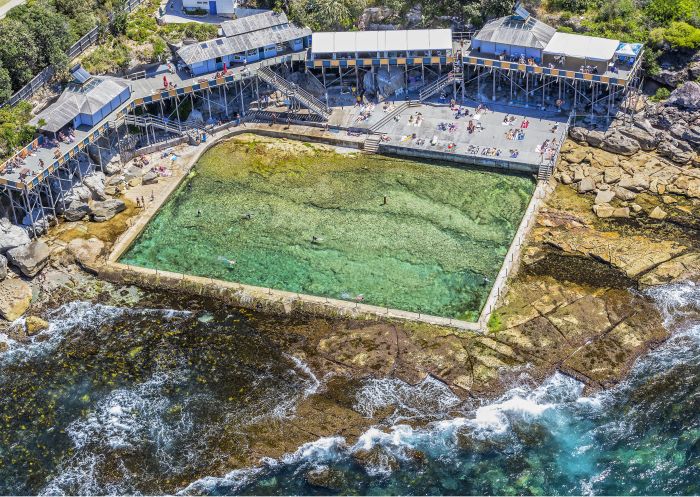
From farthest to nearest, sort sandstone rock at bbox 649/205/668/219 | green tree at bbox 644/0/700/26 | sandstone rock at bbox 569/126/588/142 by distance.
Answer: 1. green tree at bbox 644/0/700/26
2. sandstone rock at bbox 569/126/588/142
3. sandstone rock at bbox 649/205/668/219

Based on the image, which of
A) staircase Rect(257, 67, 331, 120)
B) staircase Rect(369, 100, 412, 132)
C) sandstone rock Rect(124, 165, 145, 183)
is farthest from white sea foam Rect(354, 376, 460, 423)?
staircase Rect(257, 67, 331, 120)

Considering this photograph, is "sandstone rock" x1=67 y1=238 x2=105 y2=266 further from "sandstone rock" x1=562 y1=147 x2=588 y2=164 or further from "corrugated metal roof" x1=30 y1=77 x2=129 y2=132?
"sandstone rock" x1=562 y1=147 x2=588 y2=164

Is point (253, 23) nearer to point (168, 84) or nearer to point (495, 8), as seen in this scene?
point (168, 84)

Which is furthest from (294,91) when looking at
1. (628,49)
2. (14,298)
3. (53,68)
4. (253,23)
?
Answer: (14,298)

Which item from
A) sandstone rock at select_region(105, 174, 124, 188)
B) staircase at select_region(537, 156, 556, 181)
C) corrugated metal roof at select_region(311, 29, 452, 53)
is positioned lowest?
staircase at select_region(537, 156, 556, 181)

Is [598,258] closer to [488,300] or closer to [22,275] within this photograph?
[488,300]

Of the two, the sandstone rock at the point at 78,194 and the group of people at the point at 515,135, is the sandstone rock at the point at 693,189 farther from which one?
the sandstone rock at the point at 78,194
